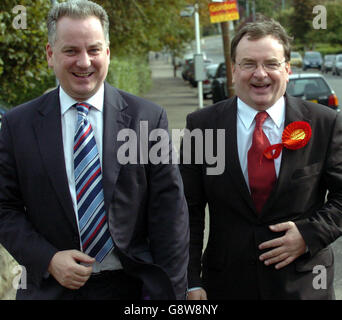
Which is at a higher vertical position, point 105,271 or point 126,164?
point 126,164

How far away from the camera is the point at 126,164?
2260 mm

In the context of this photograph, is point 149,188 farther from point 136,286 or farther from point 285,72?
point 285,72

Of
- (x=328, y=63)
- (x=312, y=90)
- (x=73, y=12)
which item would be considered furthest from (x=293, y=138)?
(x=328, y=63)

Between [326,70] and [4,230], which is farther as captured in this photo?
[326,70]

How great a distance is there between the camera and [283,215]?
245 cm

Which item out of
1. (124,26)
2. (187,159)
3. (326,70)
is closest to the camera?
(187,159)

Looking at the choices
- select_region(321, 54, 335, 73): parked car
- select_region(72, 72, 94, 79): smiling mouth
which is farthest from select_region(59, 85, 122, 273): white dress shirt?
select_region(321, 54, 335, 73): parked car

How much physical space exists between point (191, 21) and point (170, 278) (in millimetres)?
27618

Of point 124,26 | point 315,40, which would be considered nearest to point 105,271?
point 124,26

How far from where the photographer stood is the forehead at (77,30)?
220cm

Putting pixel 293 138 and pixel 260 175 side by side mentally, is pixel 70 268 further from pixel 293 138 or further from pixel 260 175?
pixel 293 138

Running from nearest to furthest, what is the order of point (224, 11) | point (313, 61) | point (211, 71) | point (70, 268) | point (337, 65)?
1. point (70, 268)
2. point (224, 11)
3. point (211, 71)
4. point (337, 65)
5. point (313, 61)

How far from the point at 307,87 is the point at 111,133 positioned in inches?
435

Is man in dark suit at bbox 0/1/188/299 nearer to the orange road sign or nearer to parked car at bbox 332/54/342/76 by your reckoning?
the orange road sign
